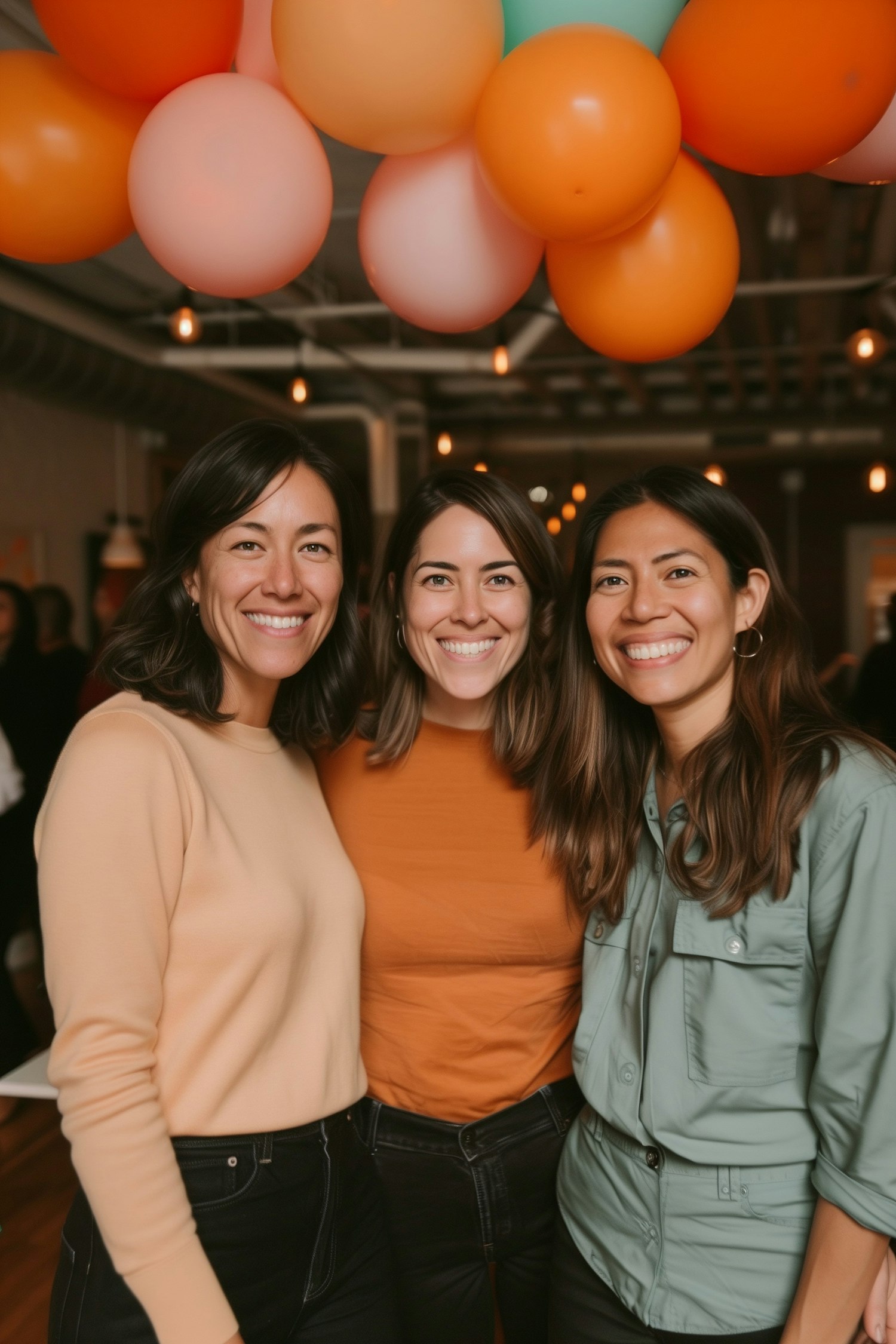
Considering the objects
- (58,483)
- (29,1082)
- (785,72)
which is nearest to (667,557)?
(785,72)

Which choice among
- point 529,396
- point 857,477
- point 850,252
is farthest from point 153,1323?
→ point 857,477

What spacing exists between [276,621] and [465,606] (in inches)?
14.3

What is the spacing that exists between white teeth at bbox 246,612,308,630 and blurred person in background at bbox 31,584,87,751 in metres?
3.03

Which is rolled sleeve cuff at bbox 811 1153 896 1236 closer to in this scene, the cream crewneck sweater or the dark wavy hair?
the cream crewneck sweater

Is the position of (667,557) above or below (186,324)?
below

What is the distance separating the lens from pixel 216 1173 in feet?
4.26

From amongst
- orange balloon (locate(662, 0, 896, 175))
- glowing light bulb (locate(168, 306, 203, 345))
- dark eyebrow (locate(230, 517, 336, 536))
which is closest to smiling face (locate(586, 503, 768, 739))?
dark eyebrow (locate(230, 517, 336, 536))

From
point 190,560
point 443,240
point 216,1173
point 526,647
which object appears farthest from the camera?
point 526,647

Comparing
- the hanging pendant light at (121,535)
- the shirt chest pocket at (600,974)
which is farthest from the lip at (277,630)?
the hanging pendant light at (121,535)

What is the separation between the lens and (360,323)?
691cm

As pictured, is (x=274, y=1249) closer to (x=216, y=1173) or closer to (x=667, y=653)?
(x=216, y=1173)

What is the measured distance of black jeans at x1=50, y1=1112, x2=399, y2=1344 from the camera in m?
1.27

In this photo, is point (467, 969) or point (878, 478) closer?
point (467, 969)

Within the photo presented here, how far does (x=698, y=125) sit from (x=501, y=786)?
106cm
